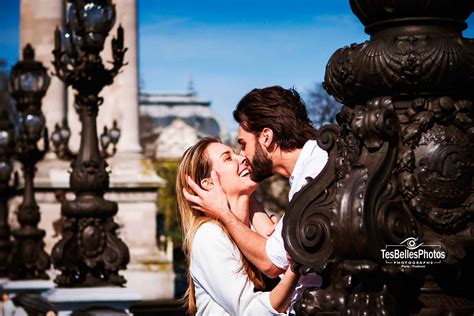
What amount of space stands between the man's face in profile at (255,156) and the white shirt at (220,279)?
0.30m

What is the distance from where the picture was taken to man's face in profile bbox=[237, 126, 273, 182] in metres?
5.72

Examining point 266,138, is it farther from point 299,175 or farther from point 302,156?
point 299,175

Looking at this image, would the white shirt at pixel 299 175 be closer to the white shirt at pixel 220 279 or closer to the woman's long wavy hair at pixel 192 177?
the white shirt at pixel 220 279

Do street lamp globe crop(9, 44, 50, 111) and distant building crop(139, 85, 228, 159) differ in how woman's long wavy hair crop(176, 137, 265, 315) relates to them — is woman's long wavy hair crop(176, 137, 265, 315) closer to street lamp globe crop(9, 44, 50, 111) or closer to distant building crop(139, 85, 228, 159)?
street lamp globe crop(9, 44, 50, 111)

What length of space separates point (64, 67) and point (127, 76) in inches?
1068

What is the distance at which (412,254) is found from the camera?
4.21 meters

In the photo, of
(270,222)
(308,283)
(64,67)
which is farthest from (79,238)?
(308,283)

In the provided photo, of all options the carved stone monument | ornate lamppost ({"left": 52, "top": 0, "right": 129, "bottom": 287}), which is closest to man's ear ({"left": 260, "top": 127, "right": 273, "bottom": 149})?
the carved stone monument

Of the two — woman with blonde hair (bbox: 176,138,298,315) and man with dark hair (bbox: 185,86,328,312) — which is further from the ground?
man with dark hair (bbox: 185,86,328,312)

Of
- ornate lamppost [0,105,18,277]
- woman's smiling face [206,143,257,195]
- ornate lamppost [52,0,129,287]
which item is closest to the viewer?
woman's smiling face [206,143,257,195]

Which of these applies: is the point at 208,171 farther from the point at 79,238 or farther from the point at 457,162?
the point at 79,238

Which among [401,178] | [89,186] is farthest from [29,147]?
[401,178]

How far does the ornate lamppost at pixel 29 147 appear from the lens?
63.5ft

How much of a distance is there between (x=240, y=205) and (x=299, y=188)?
30.6 inches
